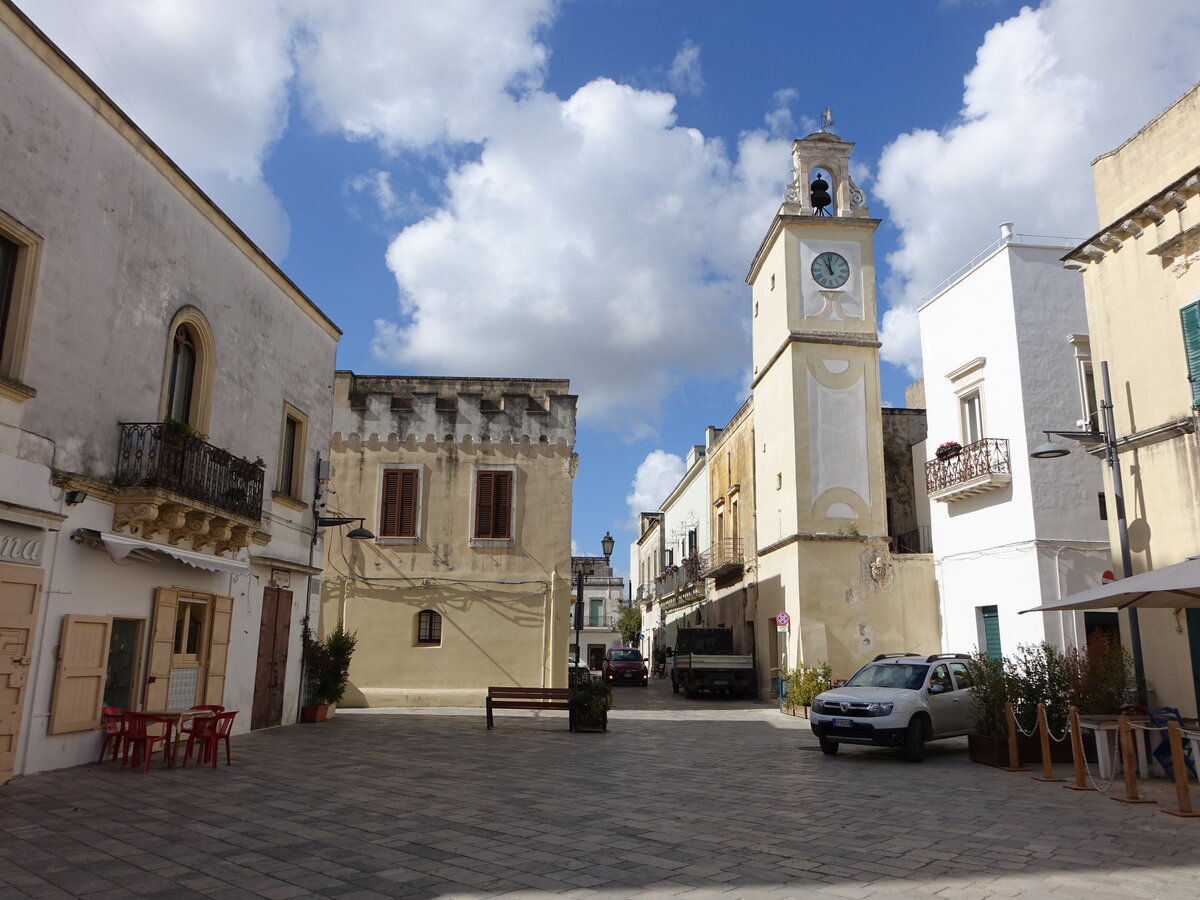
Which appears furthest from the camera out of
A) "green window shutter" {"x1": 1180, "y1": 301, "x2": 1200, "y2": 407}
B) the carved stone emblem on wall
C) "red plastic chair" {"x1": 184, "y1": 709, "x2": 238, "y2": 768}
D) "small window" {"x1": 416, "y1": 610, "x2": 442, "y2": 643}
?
the carved stone emblem on wall

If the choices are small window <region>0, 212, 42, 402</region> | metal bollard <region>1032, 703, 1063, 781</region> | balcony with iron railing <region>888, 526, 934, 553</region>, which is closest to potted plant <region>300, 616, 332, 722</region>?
small window <region>0, 212, 42, 402</region>

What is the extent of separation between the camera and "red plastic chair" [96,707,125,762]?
34.8 feet

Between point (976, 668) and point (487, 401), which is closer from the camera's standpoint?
point (976, 668)

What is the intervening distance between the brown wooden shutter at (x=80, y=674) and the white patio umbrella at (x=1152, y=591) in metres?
11.9

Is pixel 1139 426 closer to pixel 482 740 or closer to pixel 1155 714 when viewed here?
pixel 1155 714

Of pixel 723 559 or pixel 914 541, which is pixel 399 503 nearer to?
pixel 723 559

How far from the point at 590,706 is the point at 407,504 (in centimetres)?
844

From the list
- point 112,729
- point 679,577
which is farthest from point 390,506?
point 679,577

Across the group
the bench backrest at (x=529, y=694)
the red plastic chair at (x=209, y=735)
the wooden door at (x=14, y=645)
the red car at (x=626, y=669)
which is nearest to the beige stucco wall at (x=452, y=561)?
the bench backrest at (x=529, y=694)

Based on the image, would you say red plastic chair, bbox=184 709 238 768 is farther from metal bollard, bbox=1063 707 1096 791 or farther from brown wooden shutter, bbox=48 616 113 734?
metal bollard, bbox=1063 707 1096 791

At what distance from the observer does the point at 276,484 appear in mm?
16172

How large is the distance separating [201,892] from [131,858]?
46.4 inches

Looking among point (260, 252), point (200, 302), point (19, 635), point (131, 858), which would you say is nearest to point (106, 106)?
point (200, 302)

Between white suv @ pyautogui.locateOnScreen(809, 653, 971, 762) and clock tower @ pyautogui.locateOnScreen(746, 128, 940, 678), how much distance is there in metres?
8.05
